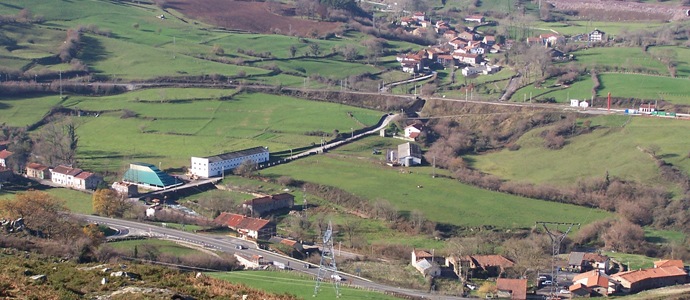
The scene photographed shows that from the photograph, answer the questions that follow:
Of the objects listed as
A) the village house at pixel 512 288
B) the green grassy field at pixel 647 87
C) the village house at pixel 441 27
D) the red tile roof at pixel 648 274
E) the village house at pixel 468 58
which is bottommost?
the red tile roof at pixel 648 274

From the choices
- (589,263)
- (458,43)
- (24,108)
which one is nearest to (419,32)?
(458,43)

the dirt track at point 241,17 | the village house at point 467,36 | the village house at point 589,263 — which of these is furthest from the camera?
the village house at point 467,36

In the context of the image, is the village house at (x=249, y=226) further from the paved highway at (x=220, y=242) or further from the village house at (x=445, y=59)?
the village house at (x=445, y=59)

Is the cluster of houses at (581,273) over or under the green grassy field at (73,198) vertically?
over

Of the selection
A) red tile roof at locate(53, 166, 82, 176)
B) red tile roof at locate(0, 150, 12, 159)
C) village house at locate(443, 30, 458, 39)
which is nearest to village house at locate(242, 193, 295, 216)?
red tile roof at locate(53, 166, 82, 176)

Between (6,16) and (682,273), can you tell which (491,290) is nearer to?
(682,273)

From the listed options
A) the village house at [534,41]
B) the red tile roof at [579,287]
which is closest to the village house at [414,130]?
→ the red tile roof at [579,287]

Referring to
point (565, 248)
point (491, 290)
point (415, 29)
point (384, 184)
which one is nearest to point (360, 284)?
point (491, 290)

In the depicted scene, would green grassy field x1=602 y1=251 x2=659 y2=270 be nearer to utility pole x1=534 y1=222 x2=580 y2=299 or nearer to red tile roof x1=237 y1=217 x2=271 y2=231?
utility pole x1=534 y1=222 x2=580 y2=299
